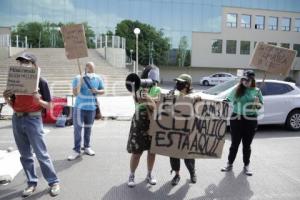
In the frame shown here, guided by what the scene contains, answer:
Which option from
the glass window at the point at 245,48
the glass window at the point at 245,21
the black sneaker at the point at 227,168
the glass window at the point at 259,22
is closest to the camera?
the black sneaker at the point at 227,168

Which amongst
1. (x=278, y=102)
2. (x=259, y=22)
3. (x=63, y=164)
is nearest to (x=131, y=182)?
(x=63, y=164)

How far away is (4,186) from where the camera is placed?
4.82 metres

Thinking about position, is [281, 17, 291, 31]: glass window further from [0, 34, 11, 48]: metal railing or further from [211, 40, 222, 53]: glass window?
[0, 34, 11, 48]: metal railing

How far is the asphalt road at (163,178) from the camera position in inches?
184

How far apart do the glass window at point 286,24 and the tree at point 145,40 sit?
61.5 ft

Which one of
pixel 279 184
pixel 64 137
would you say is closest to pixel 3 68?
pixel 64 137

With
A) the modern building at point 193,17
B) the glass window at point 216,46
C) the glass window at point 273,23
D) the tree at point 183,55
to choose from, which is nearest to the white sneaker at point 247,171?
the modern building at point 193,17

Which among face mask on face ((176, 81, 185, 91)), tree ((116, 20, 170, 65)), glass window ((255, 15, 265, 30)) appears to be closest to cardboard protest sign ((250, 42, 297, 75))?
face mask on face ((176, 81, 185, 91))

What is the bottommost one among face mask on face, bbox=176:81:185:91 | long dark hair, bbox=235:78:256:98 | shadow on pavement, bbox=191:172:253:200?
shadow on pavement, bbox=191:172:253:200

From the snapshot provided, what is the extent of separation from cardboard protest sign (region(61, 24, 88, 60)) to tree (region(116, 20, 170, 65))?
40.6 metres

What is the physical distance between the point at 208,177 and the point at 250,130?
1.06m

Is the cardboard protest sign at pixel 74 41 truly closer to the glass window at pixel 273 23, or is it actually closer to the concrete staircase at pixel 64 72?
the concrete staircase at pixel 64 72

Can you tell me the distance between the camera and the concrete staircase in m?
19.4

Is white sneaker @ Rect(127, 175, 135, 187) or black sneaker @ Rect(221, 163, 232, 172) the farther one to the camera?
black sneaker @ Rect(221, 163, 232, 172)
